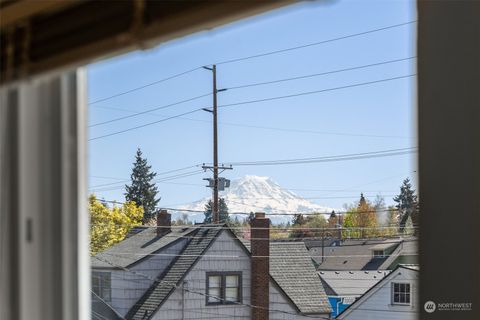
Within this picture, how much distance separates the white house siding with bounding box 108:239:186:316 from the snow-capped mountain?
0.30m

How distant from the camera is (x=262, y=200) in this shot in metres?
3.59

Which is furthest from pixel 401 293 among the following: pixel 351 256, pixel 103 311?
pixel 103 311

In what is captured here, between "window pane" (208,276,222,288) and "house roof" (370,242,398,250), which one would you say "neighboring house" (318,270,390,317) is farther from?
"window pane" (208,276,222,288)

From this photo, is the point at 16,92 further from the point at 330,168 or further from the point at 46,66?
the point at 330,168

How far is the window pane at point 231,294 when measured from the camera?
12.4ft

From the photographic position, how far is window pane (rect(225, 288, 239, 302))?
3783 mm

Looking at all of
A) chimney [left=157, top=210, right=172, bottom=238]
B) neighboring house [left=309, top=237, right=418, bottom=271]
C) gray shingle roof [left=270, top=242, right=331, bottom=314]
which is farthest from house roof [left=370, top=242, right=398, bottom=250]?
chimney [left=157, top=210, right=172, bottom=238]

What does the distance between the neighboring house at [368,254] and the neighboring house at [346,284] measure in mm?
32

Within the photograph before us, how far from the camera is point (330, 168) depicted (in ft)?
14.0

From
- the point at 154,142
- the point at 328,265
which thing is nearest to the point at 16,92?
the point at 328,265

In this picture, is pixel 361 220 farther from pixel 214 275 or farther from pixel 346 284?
pixel 214 275

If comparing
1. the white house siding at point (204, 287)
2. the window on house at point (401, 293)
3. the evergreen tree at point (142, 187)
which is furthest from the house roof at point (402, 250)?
the evergreen tree at point (142, 187)
